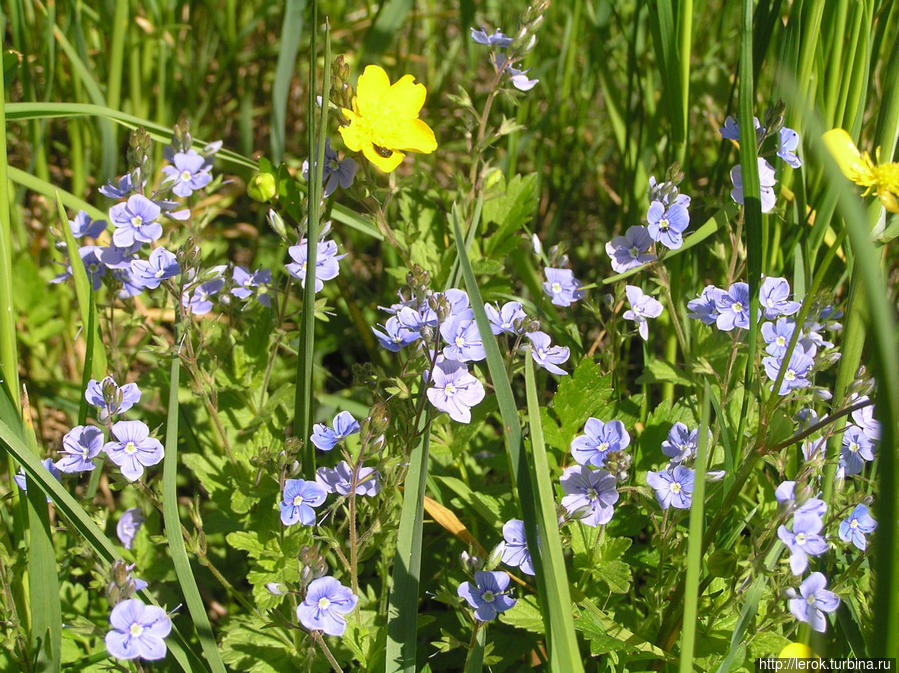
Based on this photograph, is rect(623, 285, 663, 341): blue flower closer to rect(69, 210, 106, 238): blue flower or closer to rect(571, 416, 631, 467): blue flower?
rect(571, 416, 631, 467): blue flower

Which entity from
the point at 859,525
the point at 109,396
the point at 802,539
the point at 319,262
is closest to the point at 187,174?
the point at 319,262

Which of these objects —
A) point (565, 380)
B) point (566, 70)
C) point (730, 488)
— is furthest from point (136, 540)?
point (566, 70)

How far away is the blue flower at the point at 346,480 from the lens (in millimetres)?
1662

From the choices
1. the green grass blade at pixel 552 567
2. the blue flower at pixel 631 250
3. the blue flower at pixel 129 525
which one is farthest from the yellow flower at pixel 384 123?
the blue flower at pixel 129 525

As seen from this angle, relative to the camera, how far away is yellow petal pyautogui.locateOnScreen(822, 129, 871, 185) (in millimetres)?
1529

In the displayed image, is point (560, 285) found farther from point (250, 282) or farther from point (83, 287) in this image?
point (83, 287)

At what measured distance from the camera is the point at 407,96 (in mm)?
2080

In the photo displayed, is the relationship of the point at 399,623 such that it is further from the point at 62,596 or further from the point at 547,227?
the point at 547,227

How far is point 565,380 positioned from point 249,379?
84 centimetres

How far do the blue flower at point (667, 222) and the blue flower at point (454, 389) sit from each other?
24.9 inches

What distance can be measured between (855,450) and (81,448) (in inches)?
66.1

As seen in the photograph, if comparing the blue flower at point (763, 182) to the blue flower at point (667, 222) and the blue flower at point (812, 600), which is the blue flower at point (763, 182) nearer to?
the blue flower at point (667, 222)

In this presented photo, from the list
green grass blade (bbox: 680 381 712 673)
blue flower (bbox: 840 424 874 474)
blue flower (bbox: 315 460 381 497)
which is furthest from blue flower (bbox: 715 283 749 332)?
blue flower (bbox: 315 460 381 497)

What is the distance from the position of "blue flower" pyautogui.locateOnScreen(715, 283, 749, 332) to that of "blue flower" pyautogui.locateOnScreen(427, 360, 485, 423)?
2.05 feet
